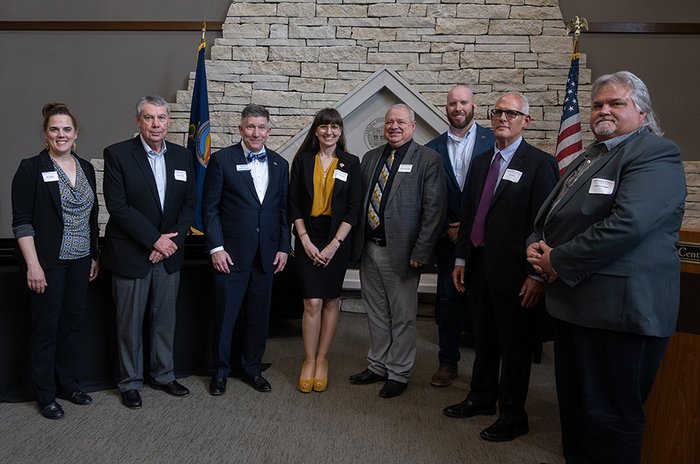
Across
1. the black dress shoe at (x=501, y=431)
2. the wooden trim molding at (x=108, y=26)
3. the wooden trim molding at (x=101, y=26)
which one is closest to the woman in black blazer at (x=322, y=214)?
the black dress shoe at (x=501, y=431)

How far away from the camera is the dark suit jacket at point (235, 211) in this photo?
2.81 m

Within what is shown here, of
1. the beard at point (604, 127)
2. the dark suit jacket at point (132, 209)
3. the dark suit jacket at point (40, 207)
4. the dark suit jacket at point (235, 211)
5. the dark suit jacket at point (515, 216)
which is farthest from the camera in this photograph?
the dark suit jacket at point (235, 211)

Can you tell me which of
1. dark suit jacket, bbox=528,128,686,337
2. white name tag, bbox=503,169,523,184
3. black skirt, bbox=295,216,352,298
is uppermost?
white name tag, bbox=503,169,523,184

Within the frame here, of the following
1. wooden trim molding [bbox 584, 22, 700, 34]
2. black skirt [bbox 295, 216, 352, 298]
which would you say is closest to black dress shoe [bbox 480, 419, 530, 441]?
black skirt [bbox 295, 216, 352, 298]

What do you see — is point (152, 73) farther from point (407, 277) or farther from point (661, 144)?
point (661, 144)

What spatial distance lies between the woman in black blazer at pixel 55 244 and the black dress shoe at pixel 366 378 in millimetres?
1389

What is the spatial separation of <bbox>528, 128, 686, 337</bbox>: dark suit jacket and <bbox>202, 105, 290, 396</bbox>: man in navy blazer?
5.24ft

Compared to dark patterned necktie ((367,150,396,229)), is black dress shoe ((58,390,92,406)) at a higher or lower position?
A: lower

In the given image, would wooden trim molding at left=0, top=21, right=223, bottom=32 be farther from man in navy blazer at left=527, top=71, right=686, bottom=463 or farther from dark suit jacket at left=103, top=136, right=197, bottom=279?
man in navy blazer at left=527, top=71, right=686, bottom=463

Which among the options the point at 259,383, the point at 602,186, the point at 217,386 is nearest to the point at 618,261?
the point at 602,186

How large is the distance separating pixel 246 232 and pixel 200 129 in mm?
2035

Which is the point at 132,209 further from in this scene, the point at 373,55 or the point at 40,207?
the point at 373,55

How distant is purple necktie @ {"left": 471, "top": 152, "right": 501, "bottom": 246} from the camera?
249 cm

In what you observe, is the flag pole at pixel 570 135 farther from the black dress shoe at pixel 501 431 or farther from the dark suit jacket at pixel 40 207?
the dark suit jacket at pixel 40 207
